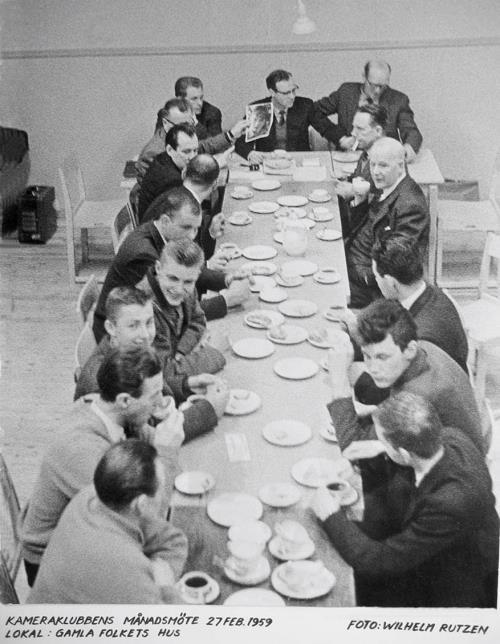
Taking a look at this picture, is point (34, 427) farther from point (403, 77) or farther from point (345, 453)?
point (403, 77)

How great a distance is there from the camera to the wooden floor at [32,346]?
5109mm

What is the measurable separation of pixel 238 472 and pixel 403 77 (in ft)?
6.82

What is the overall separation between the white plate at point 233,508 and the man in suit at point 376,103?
199 centimetres

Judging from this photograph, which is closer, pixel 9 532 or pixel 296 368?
pixel 9 532

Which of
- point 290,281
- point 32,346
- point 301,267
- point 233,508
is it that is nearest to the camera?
point 233,508

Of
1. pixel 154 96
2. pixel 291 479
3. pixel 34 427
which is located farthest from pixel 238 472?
pixel 154 96

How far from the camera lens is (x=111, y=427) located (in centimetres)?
423

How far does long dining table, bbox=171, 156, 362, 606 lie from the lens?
3938 mm

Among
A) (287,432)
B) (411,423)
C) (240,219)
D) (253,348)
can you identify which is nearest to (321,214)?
(240,219)

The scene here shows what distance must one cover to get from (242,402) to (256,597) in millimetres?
968

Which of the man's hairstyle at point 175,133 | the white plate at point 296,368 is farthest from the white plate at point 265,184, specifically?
the white plate at point 296,368

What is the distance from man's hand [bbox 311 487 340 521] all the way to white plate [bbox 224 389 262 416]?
23.7 inches

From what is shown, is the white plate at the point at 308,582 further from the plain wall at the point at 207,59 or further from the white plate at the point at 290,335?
the plain wall at the point at 207,59

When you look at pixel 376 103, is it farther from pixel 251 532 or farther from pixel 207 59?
pixel 251 532
